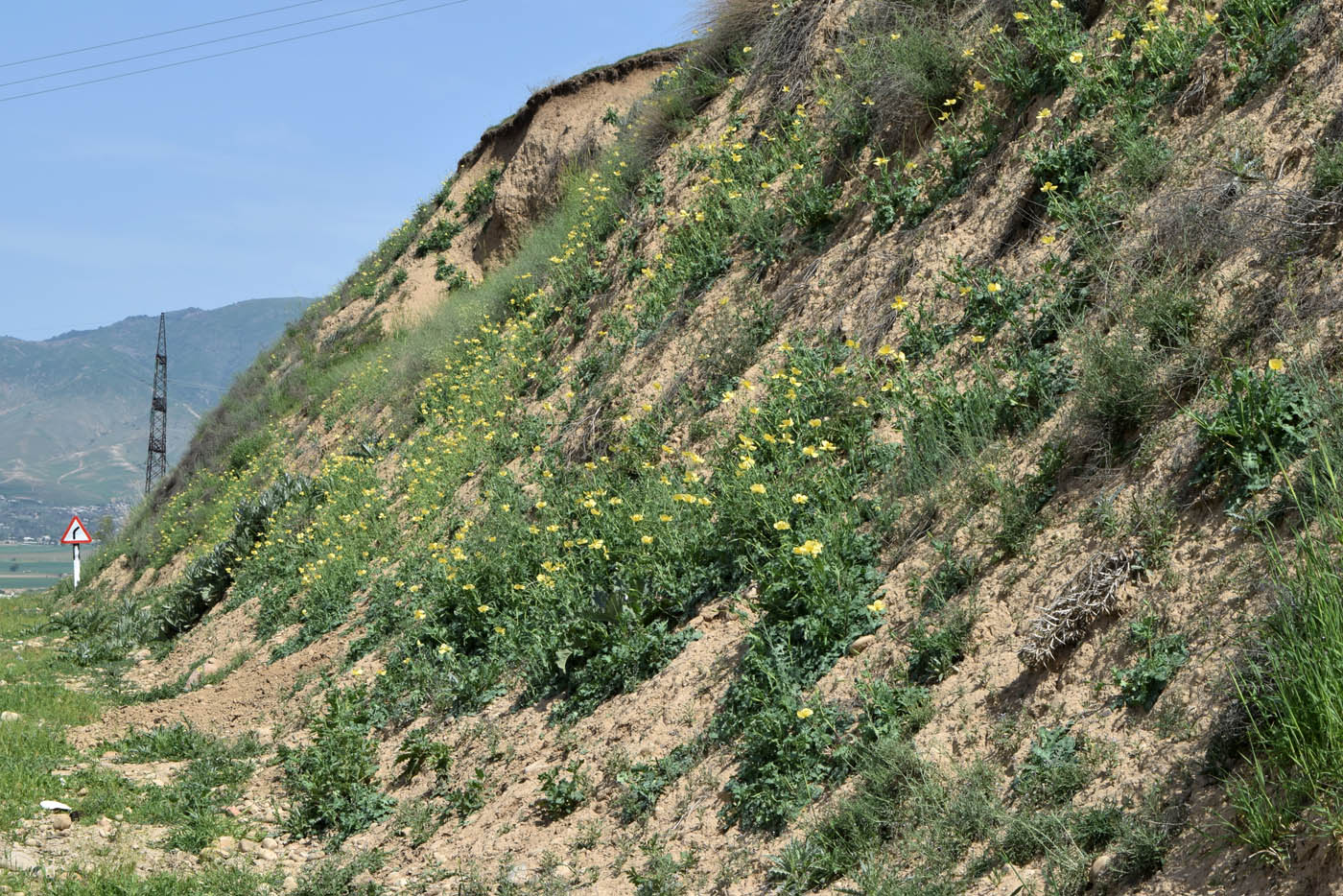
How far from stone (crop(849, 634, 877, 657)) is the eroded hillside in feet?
0.05

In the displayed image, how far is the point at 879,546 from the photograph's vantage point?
18.9ft

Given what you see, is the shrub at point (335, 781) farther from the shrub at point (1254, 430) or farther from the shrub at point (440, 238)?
the shrub at point (440, 238)

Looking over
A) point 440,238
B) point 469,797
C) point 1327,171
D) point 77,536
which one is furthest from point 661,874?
point 77,536

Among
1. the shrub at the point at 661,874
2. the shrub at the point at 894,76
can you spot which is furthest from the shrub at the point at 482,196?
the shrub at the point at 661,874

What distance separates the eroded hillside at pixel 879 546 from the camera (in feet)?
12.8

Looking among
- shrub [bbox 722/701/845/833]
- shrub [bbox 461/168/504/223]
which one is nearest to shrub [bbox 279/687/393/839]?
shrub [bbox 722/701/845/833]

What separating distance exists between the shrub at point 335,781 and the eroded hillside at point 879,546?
0.03 meters

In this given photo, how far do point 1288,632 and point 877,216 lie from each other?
5527 millimetres

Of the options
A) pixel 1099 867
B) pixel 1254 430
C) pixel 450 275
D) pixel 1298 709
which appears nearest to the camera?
pixel 1298 709

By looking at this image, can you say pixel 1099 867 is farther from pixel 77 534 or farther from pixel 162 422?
pixel 162 422

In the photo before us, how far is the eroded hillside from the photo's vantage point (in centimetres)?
390

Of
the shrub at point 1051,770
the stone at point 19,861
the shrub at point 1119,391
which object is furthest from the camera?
the stone at point 19,861

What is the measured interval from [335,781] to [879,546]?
362 cm

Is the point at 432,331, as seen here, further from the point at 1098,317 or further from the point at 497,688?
the point at 1098,317
